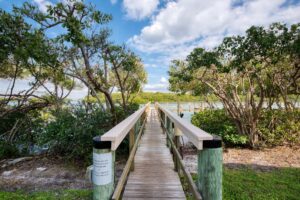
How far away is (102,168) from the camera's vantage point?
1861mm

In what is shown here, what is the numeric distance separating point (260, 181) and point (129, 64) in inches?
245

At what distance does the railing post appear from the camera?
1.86 metres

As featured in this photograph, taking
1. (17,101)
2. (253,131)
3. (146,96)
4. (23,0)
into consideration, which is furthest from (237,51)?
(146,96)

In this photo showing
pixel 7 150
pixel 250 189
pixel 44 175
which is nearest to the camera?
pixel 250 189

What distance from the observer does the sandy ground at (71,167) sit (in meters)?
5.42

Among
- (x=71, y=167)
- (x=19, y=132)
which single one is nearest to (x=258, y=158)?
(x=71, y=167)

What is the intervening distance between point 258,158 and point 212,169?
6.21m

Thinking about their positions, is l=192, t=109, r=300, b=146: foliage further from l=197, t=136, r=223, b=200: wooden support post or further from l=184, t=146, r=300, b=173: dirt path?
l=197, t=136, r=223, b=200: wooden support post

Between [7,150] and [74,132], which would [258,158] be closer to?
[74,132]

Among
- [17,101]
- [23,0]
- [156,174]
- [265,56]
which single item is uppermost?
[23,0]

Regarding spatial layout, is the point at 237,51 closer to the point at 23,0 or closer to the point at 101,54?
the point at 101,54

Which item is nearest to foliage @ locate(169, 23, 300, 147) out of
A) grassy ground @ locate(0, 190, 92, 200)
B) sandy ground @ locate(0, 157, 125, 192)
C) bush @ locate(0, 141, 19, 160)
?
sandy ground @ locate(0, 157, 125, 192)

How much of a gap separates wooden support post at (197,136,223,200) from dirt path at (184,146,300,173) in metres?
4.28

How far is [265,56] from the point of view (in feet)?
22.3
